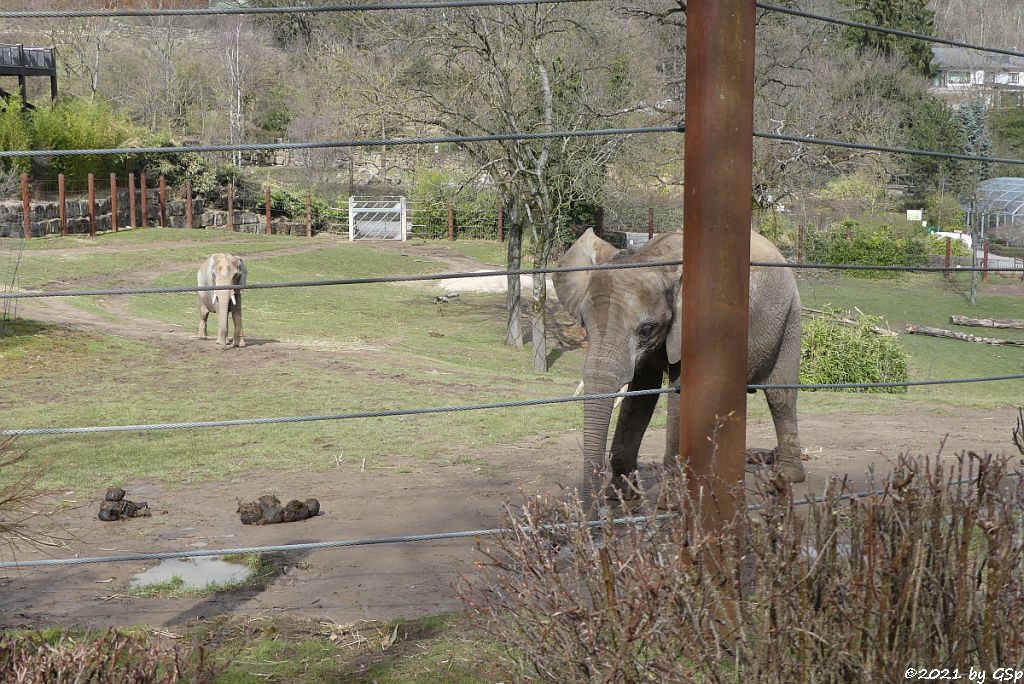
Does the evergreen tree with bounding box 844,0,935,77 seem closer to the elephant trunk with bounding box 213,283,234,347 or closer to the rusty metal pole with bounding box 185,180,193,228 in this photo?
the rusty metal pole with bounding box 185,180,193,228

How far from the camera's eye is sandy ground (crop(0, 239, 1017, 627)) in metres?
4.22

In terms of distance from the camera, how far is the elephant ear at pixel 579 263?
20.0 feet

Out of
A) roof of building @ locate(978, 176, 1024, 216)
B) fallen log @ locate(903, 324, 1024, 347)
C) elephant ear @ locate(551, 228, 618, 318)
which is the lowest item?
fallen log @ locate(903, 324, 1024, 347)

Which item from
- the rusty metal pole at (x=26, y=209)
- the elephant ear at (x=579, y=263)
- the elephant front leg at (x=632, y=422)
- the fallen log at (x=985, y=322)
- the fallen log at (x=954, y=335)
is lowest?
the fallen log at (x=954, y=335)

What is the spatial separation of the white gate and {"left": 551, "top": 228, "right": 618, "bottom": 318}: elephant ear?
30.4m

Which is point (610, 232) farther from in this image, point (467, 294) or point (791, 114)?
point (467, 294)

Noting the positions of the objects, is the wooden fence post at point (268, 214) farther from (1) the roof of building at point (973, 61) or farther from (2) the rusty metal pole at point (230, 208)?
(1) the roof of building at point (973, 61)

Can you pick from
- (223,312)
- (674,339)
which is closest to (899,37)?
(223,312)

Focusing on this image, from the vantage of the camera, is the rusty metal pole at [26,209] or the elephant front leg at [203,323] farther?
the rusty metal pole at [26,209]

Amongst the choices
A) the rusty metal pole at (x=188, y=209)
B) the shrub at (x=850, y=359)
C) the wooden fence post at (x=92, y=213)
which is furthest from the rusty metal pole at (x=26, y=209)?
the shrub at (x=850, y=359)

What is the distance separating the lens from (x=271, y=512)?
603 centimetres

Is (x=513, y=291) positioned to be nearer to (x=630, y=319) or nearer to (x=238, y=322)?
(x=238, y=322)

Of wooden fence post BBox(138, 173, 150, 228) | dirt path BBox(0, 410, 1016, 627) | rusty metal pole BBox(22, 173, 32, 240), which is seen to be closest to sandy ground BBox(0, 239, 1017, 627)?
dirt path BBox(0, 410, 1016, 627)

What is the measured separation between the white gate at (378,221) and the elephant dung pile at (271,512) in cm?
3038
